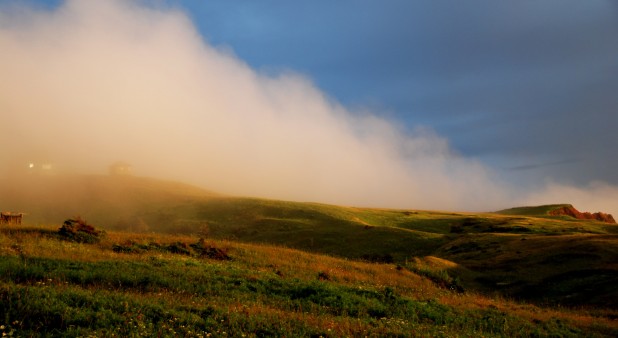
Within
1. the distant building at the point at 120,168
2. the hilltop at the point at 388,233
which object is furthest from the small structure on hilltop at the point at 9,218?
the distant building at the point at 120,168

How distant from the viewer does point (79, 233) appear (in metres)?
28.9

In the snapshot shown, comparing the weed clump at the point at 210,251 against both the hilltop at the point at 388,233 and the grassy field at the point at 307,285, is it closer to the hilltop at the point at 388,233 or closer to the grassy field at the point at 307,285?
the grassy field at the point at 307,285

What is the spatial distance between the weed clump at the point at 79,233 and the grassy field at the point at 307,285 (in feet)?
0.72

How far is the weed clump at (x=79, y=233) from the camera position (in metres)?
28.4

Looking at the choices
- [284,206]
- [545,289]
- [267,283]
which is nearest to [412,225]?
[284,206]

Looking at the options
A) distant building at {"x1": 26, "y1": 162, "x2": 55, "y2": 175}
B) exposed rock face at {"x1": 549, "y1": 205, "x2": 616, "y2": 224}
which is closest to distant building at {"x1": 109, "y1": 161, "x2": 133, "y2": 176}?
distant building at {"x1": 26, "y1": 162, "x2": 55, "y2": 175}

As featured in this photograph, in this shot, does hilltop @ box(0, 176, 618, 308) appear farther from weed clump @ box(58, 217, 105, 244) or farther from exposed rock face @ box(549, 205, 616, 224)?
exposed rock face @ box(549, 205, 616, 224)

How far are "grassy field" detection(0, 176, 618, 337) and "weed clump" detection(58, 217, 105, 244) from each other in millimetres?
221

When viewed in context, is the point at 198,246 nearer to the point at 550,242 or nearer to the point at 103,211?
the point at 550,242

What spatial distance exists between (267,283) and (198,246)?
1292cm

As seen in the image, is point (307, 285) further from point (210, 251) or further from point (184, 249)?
point (184, 249)

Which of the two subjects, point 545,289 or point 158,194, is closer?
point 545,289

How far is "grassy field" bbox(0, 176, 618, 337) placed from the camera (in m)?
11.8

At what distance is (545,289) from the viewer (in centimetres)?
3312
